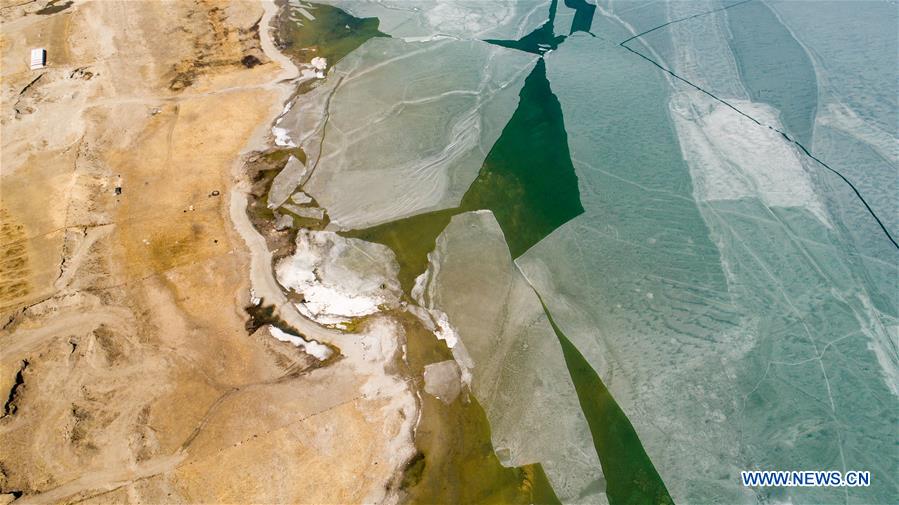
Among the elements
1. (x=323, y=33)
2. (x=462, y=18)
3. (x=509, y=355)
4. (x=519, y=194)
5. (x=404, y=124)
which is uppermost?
(x=462, y=18)

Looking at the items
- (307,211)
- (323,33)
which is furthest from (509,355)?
(323,33)

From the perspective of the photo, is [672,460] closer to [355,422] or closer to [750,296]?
[750,296]

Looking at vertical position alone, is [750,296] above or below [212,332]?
above

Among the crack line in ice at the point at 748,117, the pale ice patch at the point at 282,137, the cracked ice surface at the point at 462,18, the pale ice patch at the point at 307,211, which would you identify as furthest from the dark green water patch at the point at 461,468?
the cracked ice surface at the point at 462,18

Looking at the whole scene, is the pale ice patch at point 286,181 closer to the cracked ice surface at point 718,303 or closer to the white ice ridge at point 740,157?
the cracked ice surface at point 718,303

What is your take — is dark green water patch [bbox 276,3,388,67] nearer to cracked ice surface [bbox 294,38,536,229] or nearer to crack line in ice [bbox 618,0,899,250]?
cracked ice surface [bbox 294,38,536,229]

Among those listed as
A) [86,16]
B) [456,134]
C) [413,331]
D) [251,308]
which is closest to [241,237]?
[251,308]

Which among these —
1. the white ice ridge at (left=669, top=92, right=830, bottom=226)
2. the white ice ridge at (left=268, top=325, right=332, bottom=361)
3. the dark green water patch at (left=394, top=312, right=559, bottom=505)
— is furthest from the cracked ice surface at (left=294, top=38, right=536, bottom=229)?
the dark green water patch at (left=394, top=312, right=559, bottom=505)

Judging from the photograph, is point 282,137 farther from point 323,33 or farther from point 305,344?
point 305,344
